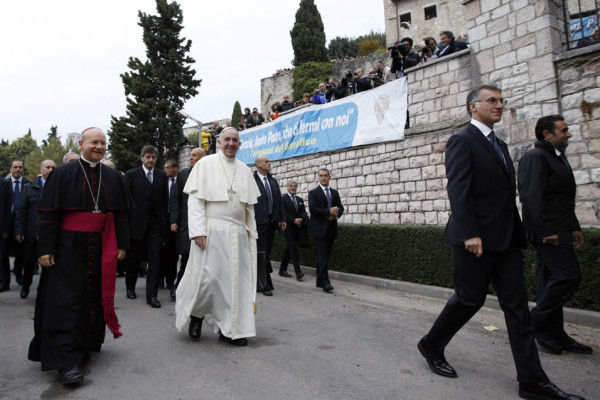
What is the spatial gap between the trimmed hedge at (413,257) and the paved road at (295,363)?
2.36ft

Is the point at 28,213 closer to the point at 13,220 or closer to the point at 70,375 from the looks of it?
the point at 13,220

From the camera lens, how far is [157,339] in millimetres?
4082

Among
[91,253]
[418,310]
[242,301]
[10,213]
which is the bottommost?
[418,310]

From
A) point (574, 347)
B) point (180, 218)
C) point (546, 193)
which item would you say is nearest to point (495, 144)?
point (546, 193)

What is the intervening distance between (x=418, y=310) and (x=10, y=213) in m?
6.47

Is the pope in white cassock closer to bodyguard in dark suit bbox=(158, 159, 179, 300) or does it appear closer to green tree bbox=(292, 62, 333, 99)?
bodyguard in dark suit bbox=(158, 159, 179, 300)

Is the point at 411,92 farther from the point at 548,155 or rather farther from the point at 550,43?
the point at 548,155

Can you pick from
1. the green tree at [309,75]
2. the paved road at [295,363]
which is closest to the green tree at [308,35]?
the green tree at [309,75]

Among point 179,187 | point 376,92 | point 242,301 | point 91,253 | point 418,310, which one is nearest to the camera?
point 91,253

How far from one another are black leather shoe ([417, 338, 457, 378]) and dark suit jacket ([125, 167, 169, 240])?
4.21m

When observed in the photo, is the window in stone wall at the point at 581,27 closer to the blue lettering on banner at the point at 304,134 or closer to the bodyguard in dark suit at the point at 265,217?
the blue lettering on banner at the point at 304,134

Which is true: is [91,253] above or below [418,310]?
above

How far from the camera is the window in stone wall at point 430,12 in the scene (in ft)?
110

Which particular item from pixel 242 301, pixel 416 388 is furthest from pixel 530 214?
A: pixel 242 301
